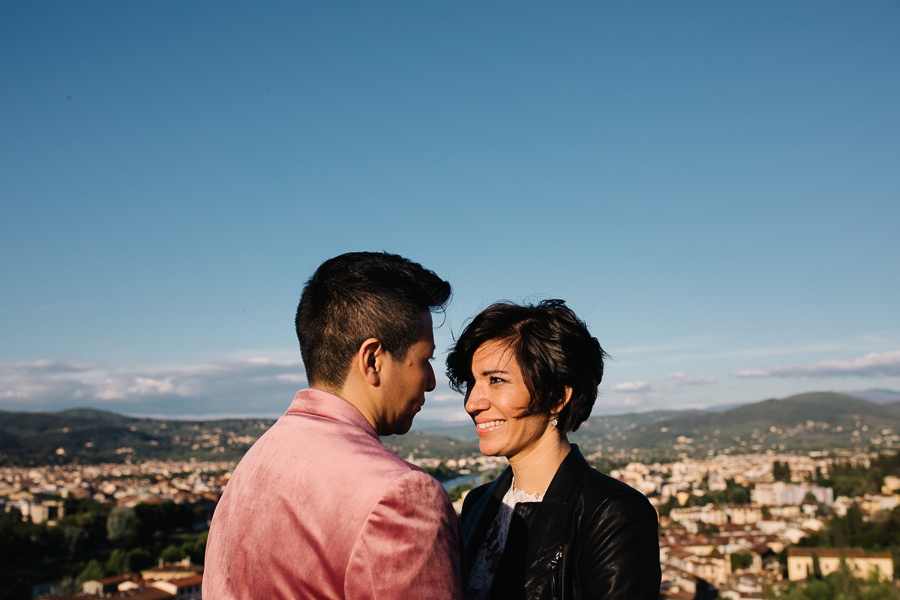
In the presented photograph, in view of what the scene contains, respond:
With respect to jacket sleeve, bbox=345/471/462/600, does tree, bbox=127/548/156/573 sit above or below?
below

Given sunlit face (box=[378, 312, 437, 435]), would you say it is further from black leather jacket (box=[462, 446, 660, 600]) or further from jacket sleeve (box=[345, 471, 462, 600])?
black leather jacket (box=[462, 446, 660, 600])

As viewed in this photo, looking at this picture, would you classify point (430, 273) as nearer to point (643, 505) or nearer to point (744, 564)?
point (643, 505)

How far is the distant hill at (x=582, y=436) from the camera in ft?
374

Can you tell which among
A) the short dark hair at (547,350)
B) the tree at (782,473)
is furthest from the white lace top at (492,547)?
the tree at (782,473)

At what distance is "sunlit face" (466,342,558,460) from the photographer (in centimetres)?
199

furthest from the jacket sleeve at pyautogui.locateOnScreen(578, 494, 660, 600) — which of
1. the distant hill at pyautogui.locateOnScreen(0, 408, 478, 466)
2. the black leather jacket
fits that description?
the distant hill at pyautogui.locateOnScreen(0, 408, 478, 466)

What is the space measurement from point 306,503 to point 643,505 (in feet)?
3.07

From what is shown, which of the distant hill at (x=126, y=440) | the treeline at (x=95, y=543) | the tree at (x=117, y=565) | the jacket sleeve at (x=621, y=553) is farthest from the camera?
the distant hill at (x=126, y=440)

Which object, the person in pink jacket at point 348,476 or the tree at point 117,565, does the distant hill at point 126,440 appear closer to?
the tree at point 117,565

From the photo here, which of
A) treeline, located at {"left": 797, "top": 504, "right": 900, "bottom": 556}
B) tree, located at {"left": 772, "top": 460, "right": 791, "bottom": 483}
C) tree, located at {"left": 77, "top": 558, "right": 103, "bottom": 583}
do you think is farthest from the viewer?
tree, located at {"left": 772, "top": 460, "right": 791, "bottom": 483}

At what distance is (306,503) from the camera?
115cm

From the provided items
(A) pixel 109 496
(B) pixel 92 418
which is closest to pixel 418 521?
(A) pixel 109 496

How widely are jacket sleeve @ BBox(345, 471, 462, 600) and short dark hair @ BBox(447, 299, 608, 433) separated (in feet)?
2.97

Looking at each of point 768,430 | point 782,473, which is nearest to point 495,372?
point 782,473
